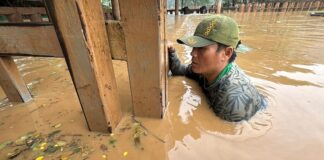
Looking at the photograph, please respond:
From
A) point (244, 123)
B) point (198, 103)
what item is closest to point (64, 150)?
point (198, 103)

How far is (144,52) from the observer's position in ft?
5.35

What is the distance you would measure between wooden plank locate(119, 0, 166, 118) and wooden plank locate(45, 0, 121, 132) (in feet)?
0.61

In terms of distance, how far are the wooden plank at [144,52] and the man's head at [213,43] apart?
499mm

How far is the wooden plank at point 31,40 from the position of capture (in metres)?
1.57

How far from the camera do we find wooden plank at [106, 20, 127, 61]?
5.21ft

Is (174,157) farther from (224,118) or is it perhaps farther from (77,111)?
(77,111)

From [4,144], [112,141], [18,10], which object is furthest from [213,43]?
[18,10]

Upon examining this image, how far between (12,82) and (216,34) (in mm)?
2212

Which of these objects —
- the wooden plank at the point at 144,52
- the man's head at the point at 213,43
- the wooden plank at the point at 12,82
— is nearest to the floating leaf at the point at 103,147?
the wooden plank at the point at 144,52

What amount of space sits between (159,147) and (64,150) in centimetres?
77

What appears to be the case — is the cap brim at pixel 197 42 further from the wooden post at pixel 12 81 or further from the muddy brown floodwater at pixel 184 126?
the wooden post at pixel 12 81

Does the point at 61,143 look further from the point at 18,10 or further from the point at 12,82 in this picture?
the point at 18,10

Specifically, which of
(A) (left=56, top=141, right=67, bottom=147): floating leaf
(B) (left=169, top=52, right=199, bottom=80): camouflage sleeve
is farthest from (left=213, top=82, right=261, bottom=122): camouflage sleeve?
(A) (left=56, top=141, right=67, bottom=147): floating leaf

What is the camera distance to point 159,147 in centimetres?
166
